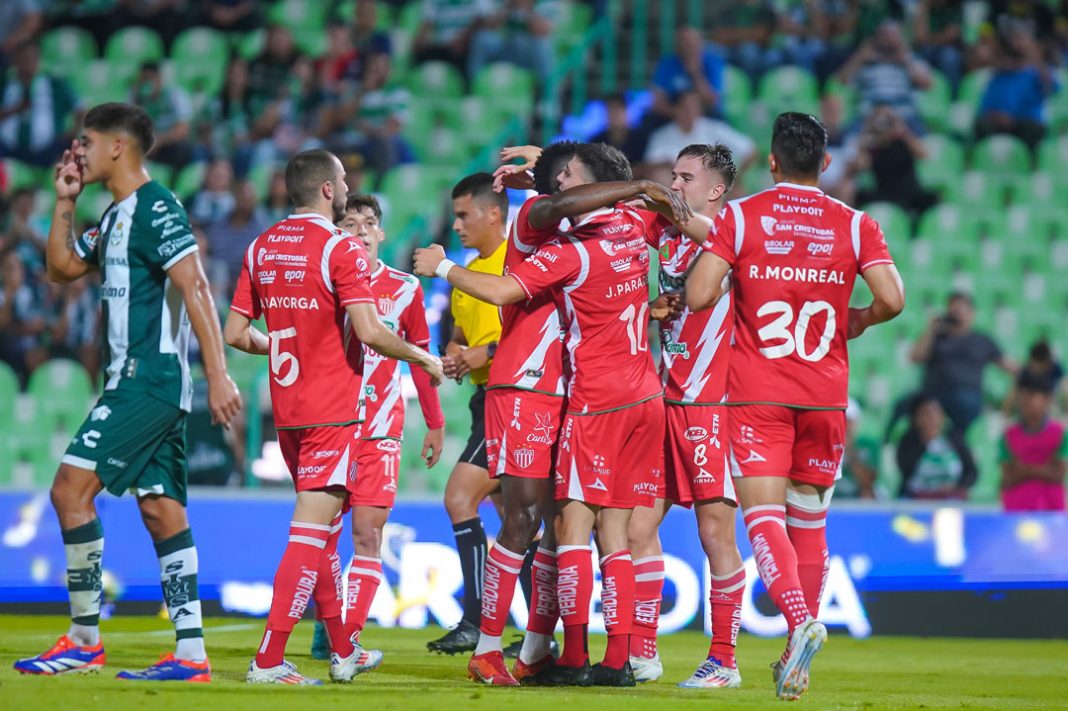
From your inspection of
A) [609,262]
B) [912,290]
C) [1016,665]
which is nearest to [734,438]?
[609,262]

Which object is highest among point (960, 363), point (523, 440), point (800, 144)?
point (800, 144)

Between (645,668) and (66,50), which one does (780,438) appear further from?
(66,50)

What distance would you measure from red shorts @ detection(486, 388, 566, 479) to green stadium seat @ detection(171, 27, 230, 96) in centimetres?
1184

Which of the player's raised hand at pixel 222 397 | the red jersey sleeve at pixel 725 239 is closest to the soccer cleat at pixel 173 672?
the player's raised hand at pixel 222 397

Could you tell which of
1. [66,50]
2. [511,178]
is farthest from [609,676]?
[66,50]

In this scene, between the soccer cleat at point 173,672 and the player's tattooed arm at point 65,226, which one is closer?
the soccer cleat at point 173,672

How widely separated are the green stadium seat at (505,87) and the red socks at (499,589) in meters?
10.9

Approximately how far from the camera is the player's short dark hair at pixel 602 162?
22.7ft

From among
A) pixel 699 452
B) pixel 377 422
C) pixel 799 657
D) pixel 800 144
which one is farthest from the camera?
pixel 377 422

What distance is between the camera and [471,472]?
854 centimetres

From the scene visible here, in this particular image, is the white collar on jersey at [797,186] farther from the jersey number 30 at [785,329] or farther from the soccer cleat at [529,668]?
the soccer cleat at [529,668]

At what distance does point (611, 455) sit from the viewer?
261 inches

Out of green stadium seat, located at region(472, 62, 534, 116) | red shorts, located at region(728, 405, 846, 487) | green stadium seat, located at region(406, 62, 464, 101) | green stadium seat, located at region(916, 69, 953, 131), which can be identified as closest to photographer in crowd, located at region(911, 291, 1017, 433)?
green stadium seat, located at region(916, 69, 953, 131)

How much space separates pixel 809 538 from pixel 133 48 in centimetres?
1386
